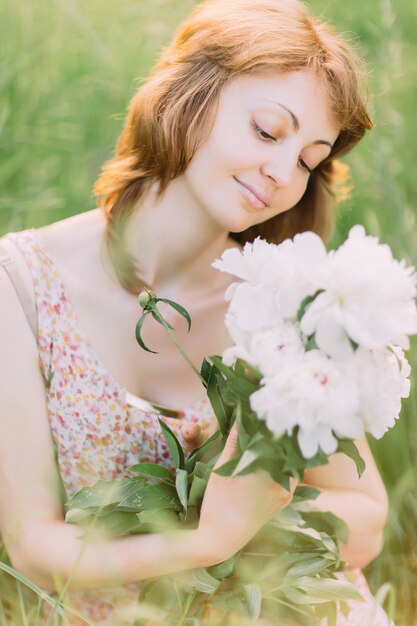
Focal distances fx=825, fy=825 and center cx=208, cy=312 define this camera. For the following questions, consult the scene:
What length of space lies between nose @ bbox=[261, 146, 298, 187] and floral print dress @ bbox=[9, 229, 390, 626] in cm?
42

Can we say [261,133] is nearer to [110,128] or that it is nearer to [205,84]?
[205,84]

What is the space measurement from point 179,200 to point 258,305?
50 cm

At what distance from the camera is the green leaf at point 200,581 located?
1.19 metres

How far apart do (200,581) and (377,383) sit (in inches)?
18.0

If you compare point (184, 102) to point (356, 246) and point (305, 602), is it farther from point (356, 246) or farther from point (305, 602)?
point (305, 602)

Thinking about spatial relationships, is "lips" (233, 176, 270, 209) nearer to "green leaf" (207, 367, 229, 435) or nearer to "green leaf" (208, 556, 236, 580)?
"green leaf" (207, 367, 229, 435)

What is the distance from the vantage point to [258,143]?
50.1 inches

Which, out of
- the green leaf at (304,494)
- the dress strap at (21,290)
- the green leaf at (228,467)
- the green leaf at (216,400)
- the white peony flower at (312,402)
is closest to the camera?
the white peony flower at (312,402)

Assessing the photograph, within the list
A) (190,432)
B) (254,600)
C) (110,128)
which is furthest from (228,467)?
(110,128)

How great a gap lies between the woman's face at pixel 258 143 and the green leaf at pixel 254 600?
56 cm

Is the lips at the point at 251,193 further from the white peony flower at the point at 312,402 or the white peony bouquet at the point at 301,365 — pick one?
the white peony flower at the point at 312,402

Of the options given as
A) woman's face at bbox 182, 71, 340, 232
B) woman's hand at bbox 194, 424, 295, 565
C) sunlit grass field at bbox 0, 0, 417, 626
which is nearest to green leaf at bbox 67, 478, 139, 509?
woman's hand at bbox 194, 424, 295, 565

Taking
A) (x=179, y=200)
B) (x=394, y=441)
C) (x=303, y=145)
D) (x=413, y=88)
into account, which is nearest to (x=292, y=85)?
(x=303, y=145)

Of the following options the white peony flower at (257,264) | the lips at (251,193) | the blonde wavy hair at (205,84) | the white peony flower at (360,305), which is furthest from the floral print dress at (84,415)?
the white peony flower at (360,305)
